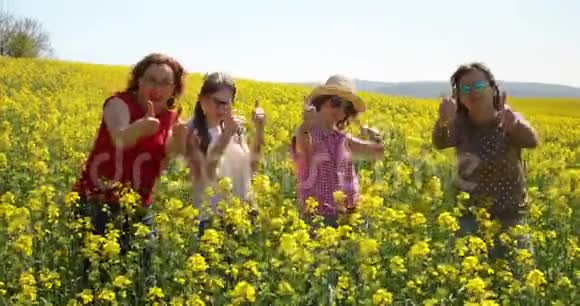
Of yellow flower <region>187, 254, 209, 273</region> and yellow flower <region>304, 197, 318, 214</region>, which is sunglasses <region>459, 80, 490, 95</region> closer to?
yellow flower <region>304, 197, 318, 214</region>

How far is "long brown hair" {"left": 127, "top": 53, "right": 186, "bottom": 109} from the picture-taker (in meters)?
4.57

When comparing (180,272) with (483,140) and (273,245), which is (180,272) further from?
(483,140)

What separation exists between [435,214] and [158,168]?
1.58 meters

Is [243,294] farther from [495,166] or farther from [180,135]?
[495,166]

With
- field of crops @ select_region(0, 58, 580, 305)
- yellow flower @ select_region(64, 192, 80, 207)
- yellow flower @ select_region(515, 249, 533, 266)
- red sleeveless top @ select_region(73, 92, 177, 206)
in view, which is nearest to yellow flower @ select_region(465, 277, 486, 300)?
field of crops @ select_region(0, 58, 580, 305)

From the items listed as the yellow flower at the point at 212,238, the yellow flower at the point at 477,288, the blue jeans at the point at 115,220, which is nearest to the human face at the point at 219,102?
the blue jeans at the point at 115,220

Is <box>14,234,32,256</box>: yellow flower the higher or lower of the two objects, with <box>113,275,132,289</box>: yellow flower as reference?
higher

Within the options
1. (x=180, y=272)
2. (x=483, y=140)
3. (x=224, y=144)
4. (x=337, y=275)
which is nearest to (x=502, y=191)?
(x=483, y=140)

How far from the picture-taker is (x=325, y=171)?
15.9 ft

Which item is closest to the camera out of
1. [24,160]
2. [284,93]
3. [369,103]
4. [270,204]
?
[270,204]

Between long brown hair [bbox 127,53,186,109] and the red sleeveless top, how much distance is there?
75mm

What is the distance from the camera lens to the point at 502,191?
4652 mm

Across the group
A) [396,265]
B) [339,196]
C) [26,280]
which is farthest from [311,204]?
[26,280]

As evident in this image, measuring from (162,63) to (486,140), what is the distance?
1683mm
